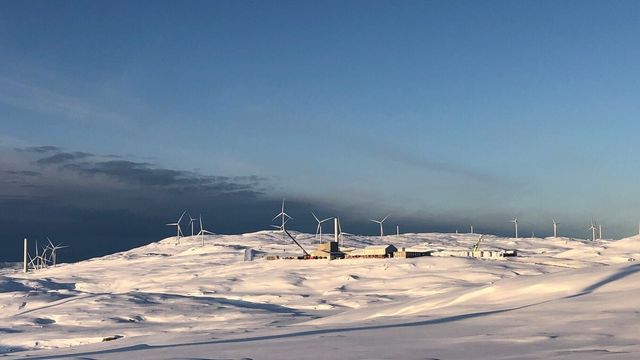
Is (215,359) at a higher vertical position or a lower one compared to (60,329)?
higher

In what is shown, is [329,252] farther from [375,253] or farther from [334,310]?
[334,310]

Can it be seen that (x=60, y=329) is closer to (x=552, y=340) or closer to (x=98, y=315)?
(x=98, y=315)

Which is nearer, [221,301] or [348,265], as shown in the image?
[221,301]

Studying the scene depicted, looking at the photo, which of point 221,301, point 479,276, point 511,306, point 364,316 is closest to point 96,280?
point 221,301

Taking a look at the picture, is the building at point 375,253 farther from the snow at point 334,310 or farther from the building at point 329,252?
the snow at point 334,310

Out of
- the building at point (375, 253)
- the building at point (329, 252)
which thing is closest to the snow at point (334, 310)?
the building at point (375, 253)

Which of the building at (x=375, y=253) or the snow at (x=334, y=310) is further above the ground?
the building at (x=375, y=253)

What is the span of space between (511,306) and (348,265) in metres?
46.3

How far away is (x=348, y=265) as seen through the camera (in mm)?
66750

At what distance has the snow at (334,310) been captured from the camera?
13.8 meters

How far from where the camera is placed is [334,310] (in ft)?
141

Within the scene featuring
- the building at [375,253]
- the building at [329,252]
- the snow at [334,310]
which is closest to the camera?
the snow at [334,310]

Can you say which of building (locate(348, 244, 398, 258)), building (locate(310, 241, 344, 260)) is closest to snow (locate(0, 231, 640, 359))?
building (locate(348, 244, 398, 258))

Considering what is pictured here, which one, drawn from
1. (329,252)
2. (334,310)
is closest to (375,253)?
(329,252)
